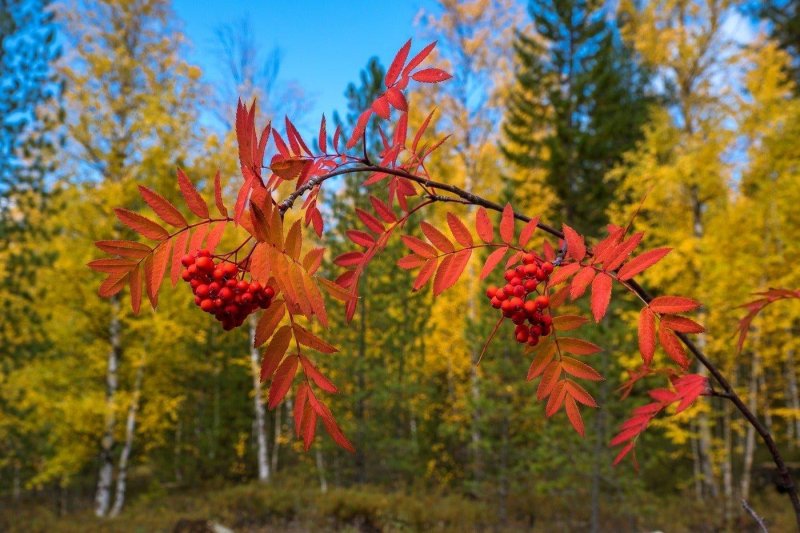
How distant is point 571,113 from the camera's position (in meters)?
12.4

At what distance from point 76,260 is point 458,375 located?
10680 millimetres

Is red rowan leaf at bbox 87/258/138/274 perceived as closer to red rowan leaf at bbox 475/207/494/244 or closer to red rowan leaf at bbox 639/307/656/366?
red rowan leaf at bbox 475/207/494/244

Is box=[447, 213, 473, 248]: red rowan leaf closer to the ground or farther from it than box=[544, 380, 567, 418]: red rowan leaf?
farther from it

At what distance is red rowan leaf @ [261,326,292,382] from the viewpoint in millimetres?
639

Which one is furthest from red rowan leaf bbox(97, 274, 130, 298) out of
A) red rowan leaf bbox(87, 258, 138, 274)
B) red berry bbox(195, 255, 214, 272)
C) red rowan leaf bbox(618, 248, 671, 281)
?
red rowan leaf bbox(618, 248, 671, 281)

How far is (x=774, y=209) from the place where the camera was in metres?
7.41

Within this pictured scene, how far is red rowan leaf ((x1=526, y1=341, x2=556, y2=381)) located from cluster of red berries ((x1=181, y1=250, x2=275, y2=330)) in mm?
421

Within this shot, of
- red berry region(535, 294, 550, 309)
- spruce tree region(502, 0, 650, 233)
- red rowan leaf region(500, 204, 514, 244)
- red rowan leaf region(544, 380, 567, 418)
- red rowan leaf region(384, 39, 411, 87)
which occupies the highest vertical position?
spruce tree region(502, 0, 650, 233)

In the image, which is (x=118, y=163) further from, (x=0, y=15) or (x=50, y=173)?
(x=0, y=15)

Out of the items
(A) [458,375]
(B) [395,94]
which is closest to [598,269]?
(B) [395,94]

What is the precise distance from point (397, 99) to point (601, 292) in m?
0.42

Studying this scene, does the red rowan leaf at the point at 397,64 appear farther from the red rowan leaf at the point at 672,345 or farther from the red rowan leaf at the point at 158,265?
the red rowan leaf at the point at 672,345

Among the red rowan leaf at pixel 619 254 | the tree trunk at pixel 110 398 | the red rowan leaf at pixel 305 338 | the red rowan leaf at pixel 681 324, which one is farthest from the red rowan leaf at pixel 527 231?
the tree trunk at pixel 110 398

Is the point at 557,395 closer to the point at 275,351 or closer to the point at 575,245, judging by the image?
the point at 575,245
